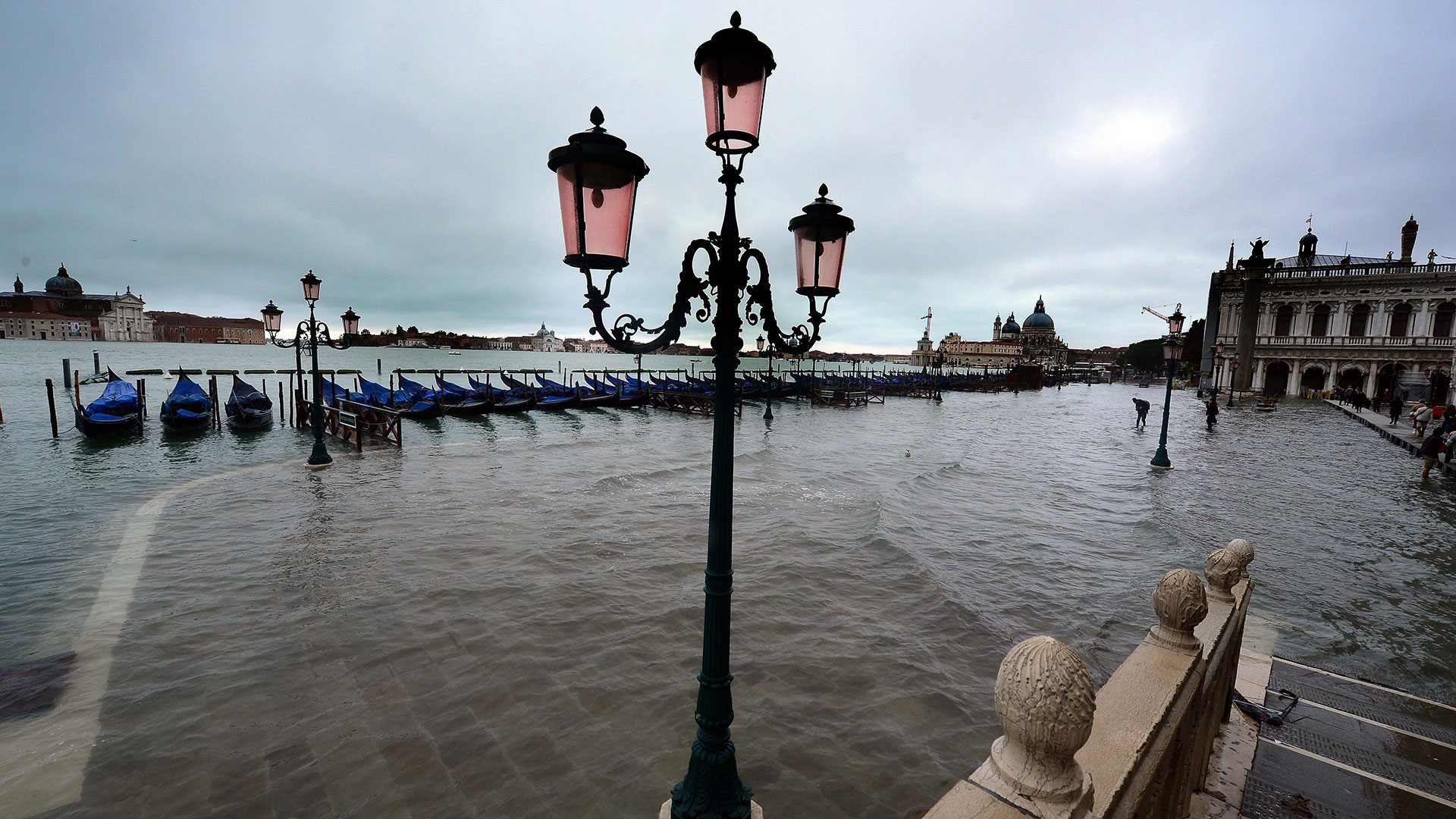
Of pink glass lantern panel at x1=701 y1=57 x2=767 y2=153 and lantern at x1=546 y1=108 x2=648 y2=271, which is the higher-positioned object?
pink glass lantern panel at x1=701 y1=57 x2=767 y2=153

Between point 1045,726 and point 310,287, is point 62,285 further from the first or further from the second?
point 1045,726

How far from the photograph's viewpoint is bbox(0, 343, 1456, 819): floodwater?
439cm

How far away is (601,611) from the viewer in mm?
6965

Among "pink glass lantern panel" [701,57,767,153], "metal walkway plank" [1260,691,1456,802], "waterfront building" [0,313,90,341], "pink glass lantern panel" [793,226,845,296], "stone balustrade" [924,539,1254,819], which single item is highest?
"waterfront building" [0,313,90,341]

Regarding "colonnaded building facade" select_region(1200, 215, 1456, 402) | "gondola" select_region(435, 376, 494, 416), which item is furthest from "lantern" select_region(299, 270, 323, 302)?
"colonnaded building facade" select_region(1200, 215, 1456, 402)

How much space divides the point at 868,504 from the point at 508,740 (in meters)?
9.37

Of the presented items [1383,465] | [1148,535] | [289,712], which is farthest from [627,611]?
[1383,465]

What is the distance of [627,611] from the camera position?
696cm

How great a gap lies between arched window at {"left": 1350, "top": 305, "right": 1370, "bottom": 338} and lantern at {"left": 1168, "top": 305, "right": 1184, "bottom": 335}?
41.9 m

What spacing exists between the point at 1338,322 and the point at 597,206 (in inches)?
2456

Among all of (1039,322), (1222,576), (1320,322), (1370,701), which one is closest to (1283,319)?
(1320,322)

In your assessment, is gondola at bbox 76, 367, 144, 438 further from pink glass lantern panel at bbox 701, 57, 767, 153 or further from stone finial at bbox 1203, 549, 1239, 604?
stone finial at bbox 1203, 549, 1239, 604

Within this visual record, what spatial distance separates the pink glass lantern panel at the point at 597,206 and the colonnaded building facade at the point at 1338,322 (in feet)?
170

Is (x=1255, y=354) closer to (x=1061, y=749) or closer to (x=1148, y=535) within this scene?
(x=1148, y=535)
